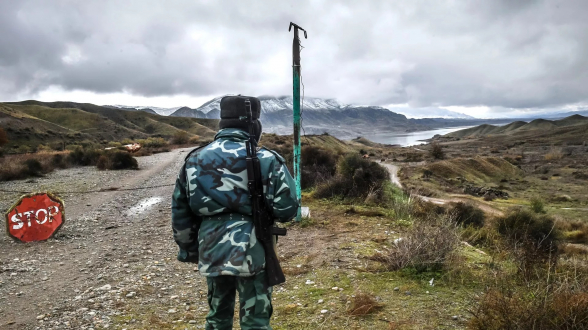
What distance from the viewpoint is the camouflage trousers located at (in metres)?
2.44

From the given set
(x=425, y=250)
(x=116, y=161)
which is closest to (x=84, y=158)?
(x=116, y=161)

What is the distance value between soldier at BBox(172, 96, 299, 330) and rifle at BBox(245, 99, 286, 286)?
0.04 meters

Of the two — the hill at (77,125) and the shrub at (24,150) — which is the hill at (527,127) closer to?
the hill at (77,125)

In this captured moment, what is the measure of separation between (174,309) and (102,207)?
23.5 feet

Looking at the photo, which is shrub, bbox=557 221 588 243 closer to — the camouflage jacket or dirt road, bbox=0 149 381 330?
dirt road, bbox=0 149 381 330

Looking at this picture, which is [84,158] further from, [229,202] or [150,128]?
[150,128]

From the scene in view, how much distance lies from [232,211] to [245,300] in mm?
613

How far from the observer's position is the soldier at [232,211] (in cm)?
238

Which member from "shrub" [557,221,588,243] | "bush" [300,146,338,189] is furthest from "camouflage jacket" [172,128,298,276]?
"shrub" [557,221,588,243]

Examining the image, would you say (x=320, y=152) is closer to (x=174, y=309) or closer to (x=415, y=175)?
(x=174, y=309)

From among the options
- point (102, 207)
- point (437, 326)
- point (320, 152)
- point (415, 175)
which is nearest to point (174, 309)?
point (437, 326)

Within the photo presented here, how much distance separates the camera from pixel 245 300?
2467mm

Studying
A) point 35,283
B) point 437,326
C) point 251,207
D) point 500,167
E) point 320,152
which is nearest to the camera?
point 251,207

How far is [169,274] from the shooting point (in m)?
5.35
